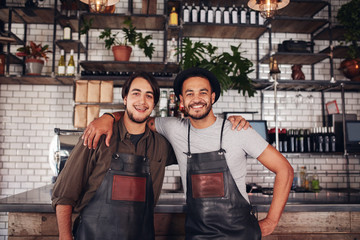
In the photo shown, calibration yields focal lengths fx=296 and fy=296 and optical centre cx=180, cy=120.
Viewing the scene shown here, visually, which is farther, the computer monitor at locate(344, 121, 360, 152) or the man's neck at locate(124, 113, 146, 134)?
the computer monitor at locate(344, 121, 360, 152)

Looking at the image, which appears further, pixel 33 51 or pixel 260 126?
pixel 33 51

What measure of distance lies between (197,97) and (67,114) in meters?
2.99

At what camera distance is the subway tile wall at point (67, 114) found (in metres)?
4.18

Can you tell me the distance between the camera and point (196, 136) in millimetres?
1843

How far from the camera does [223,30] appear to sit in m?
4.11

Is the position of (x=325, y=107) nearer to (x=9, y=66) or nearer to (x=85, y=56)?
(x=85, y=56)

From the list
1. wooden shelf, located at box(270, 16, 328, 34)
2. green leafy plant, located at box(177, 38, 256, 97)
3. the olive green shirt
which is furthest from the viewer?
wooden shelf, located at box(270, 16, 328, 34)

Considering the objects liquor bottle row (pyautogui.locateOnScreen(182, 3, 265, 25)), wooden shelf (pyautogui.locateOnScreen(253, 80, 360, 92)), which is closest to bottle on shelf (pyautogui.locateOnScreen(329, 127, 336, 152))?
wooden shelf (pyautogui.locateOnScreen(253, 80, 360, 92))

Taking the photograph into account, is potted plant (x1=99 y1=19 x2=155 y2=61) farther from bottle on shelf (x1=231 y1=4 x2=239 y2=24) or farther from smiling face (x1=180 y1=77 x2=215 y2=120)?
smiling face (x1=180 y1=77 x2=215 y2=120)

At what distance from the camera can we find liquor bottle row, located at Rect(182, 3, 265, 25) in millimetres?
4023

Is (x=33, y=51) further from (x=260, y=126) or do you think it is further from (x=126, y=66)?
(x=260, y=126)

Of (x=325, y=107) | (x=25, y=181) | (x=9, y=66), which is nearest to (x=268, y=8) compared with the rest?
(x=325, y=107)

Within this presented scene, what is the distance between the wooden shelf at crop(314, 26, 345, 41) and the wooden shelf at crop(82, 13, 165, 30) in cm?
226

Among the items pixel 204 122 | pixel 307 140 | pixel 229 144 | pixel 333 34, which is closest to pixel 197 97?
pixel 204 122
